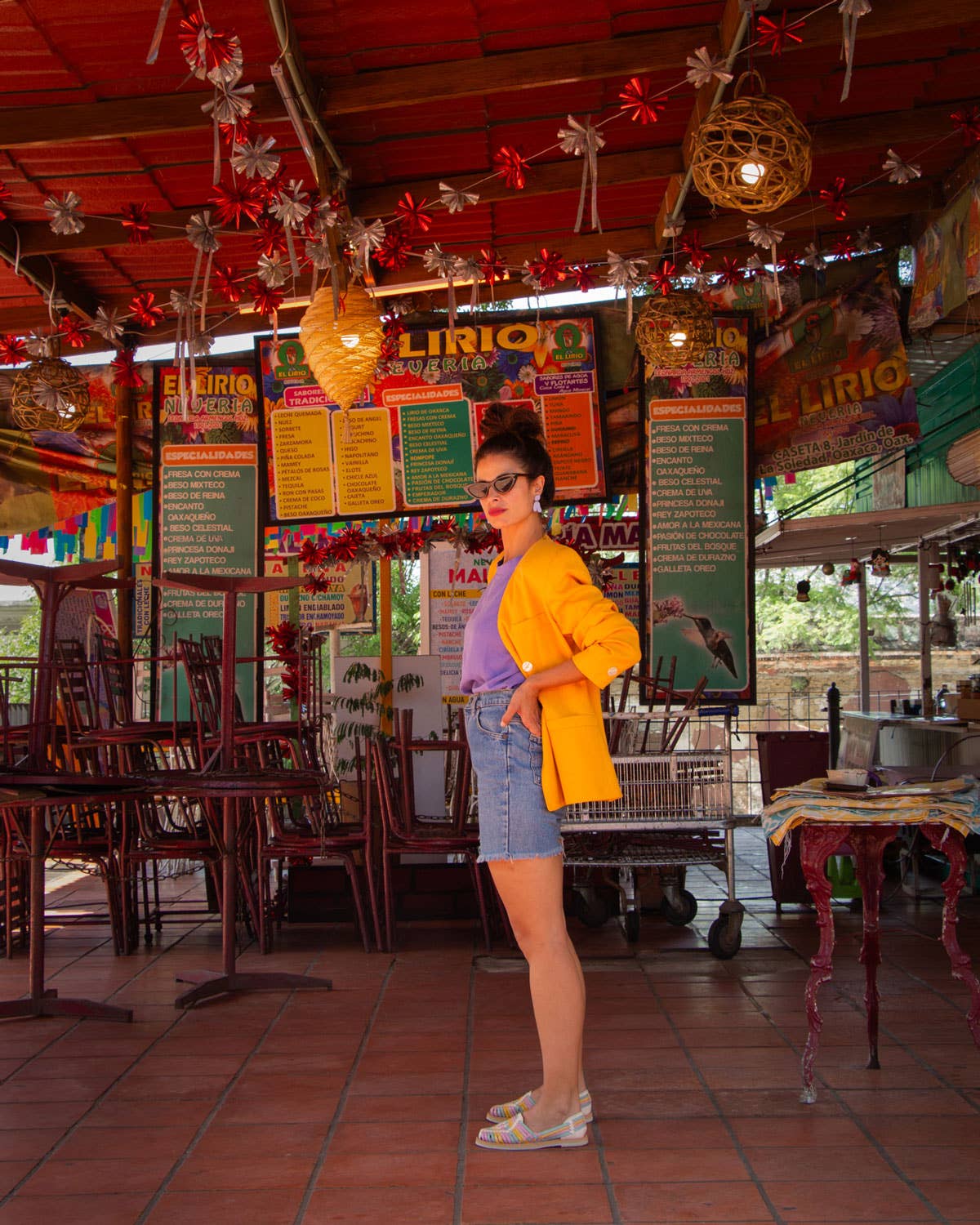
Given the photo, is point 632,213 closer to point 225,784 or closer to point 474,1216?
point 225,784

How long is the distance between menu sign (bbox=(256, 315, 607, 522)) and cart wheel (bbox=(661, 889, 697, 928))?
8.61 feet

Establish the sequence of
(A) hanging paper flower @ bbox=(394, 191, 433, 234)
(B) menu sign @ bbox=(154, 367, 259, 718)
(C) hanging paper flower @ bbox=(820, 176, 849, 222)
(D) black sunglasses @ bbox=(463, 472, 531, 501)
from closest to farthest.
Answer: (D) black sunglasses @ bbox=(463, 472, 531, 501) < (A) hanging paper flower @ bbox=(394, 191, 433, 234) < (C) hanging paper flower @ bbox=(820, 176, 849, 222) < (B) menu sign @ bbox=(154, 367, 259, 718)

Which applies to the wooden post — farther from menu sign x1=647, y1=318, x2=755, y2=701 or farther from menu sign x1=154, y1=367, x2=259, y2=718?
menu sign x1=647, y1=318, x2=755, y2=701

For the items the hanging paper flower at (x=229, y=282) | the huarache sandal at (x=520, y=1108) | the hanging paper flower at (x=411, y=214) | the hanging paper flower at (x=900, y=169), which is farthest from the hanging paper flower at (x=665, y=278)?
the huarache sandal at (x=520, y=1108)

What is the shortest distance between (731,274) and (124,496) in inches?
167

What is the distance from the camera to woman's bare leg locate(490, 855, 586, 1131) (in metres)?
2.89

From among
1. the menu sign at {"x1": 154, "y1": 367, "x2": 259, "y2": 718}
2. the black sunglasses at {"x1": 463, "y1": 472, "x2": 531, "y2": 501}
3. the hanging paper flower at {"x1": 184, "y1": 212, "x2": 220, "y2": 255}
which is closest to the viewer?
the black sunglasses at {"x1": 463, "y1": 472, "x2": 531, "y2": 501}

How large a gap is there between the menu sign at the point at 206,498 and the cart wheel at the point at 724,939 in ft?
11.9

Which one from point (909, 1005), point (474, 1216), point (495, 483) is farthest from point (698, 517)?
point (474, 1216)

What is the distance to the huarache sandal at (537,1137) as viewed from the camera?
9.45ft

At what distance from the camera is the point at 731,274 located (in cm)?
671

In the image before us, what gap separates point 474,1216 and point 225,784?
76.9 inches

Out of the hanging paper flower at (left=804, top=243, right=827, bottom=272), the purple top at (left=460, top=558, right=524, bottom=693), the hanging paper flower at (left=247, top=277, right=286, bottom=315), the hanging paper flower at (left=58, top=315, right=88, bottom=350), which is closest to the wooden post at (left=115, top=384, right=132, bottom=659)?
the hanging paper flower at (left=58, top=315, right=88, bottom=350)

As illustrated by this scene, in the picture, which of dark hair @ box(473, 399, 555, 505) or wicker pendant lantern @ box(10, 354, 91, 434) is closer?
dark hair @ box(473, 399, 555, 505)
